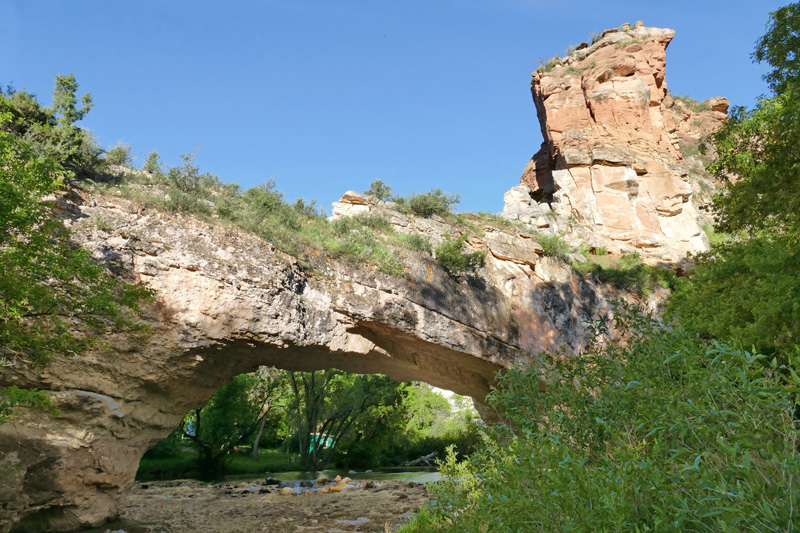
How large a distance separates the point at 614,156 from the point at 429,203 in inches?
472

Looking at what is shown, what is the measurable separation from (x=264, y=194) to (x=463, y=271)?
6.27 meters

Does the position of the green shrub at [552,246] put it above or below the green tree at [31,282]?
above

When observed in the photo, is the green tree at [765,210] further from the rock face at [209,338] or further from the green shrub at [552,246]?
the green shrub at [552,246]

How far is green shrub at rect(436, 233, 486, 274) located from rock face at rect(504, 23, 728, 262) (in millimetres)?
6740

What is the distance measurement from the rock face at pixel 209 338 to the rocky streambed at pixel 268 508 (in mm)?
1490

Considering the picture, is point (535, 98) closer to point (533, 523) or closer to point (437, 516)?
point (437, 516)

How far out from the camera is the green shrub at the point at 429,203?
639 inches

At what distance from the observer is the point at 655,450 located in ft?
8.36

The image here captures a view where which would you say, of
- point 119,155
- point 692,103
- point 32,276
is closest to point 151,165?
point 119,155

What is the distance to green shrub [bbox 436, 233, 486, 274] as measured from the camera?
14016 mm

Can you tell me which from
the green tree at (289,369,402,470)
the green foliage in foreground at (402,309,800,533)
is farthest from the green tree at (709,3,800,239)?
the green tree at (289,369,402,470)

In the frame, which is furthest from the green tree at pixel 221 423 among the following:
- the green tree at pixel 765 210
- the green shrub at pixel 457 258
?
the green tree at pixel 765 210

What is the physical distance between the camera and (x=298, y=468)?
24.8 meters

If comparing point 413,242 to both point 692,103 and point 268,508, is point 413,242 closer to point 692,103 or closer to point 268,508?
point 268,508
